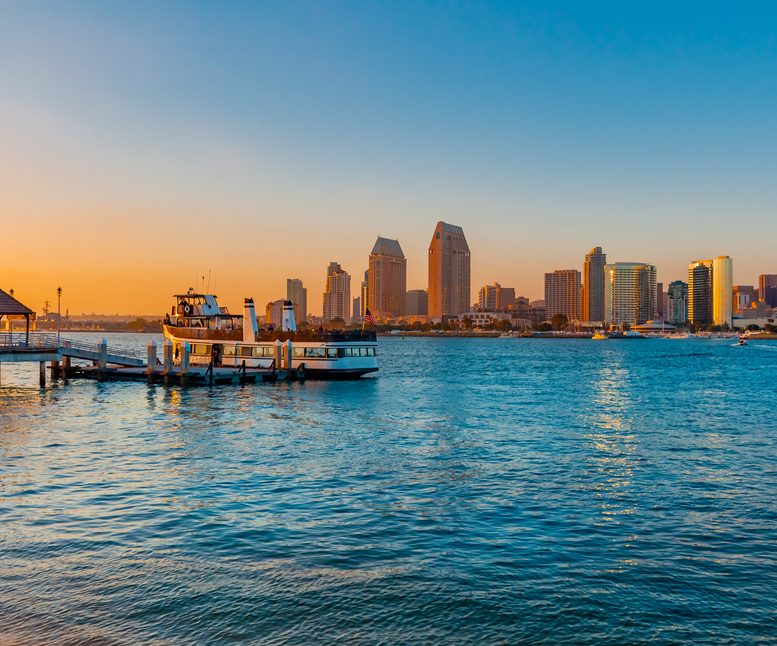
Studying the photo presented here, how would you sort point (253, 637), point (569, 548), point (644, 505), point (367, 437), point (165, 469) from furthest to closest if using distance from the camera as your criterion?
point (367, 437) → point (165, 469) → point (644, 505) → point (569, 548) → point (253, 637)

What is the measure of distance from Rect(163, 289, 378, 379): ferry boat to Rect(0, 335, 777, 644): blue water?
33308 millimetres

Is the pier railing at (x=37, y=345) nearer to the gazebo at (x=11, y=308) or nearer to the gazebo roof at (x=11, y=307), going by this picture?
the gazebo at (x=11, y=308)

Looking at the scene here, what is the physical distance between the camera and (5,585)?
15375 mm

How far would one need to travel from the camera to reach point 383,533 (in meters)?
19.8

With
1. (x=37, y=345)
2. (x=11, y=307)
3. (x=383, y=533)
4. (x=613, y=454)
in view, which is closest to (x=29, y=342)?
(x=37, y=345)

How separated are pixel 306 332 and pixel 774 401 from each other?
48741 mm

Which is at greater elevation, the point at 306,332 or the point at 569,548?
the point at 306,332

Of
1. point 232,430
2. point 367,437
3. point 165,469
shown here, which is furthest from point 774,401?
point 165,469

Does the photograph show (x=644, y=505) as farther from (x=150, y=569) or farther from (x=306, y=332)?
(x=306, y=332)

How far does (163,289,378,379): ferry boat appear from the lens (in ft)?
254

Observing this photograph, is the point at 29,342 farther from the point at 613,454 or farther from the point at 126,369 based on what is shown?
the point at 613,454

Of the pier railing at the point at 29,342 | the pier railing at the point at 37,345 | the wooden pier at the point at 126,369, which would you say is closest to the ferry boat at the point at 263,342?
the wooden pier at the point at 126,369

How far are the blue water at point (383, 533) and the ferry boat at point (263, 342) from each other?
109 feet

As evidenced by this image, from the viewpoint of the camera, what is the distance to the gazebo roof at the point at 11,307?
200ft
